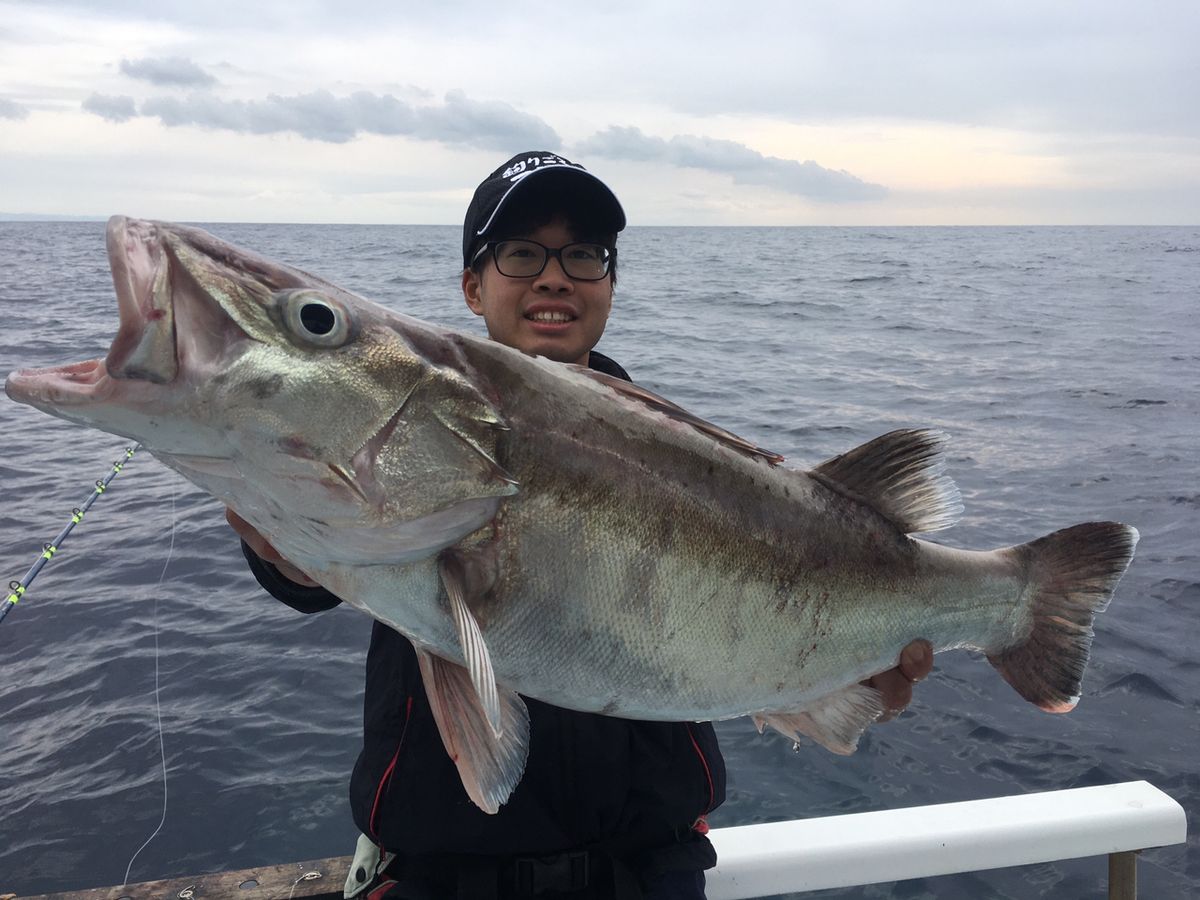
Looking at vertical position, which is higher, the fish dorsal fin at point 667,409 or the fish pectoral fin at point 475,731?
the fish dorsal fin at point 667,409

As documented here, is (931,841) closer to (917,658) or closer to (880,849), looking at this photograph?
(880,849)

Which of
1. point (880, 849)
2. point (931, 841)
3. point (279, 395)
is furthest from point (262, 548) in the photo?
point (931, 841)

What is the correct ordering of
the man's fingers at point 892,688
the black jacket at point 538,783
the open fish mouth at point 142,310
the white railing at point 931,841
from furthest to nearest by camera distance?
the white railing at point 931,841, the man's fingers at point 892,688, the black jacket at point 538,783, the open fish mouth at point 142,310

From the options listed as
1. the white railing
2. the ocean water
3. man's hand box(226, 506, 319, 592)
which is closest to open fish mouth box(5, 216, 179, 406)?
man's hand box(226, 506, 319, 592)

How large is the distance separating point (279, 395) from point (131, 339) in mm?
Result: 292

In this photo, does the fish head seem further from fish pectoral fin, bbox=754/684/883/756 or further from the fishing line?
the fishing line

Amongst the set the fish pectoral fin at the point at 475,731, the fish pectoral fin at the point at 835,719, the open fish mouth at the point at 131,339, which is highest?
the open fish mouth at the point at 131,339

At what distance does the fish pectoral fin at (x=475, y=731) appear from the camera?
6.75 feet

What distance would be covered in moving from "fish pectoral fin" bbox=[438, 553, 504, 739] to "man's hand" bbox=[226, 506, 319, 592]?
495mm

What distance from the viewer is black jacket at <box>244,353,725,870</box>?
2486mm

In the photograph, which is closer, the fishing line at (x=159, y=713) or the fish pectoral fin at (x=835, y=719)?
the fish pectoral fin at (x=835, y=719)

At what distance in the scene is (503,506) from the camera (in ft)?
6.46

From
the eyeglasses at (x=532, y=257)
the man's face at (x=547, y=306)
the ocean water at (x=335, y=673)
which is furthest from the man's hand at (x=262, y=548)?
→ the ocean water at (x=335, y=673)

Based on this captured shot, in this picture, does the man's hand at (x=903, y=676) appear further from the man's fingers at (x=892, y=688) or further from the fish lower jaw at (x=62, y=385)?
the fish lower jaw at (x=62, y=385)
